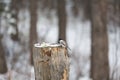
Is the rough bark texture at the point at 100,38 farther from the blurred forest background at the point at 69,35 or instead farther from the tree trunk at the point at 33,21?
the tree trunk at the point at 33,21

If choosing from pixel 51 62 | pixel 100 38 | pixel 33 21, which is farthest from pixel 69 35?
pixel 51 62

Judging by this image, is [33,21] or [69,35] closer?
[33,21]

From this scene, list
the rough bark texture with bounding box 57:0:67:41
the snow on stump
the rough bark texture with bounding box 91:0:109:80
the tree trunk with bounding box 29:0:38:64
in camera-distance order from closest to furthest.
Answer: the snow on stump < the rough bark texture with bounding box 91:0:109:80 < the rough bark texture with bounding box 57:0:67:41 < the tree trunk with bounding box 29:0:38:64

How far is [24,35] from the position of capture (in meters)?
24.2

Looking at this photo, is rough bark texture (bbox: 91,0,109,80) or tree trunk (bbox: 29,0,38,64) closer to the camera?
rough bark texture (bbox: 91,0,109,80)

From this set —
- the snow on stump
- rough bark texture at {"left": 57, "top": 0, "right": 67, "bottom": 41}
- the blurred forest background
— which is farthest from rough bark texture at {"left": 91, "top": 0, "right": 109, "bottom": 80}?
the snow on stump

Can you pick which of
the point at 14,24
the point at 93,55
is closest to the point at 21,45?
the point at 14,24

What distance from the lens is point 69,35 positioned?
27.5m

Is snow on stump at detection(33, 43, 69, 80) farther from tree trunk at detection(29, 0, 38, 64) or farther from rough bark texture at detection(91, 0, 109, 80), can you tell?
tree trunk at detection(29, 0, 38, 64)

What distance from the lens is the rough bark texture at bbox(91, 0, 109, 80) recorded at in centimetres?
1279

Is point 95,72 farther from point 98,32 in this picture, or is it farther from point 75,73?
point 75,73

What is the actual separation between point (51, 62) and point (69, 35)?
2256 centimetres

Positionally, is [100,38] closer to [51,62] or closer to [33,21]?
[33,21]

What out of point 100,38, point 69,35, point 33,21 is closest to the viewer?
point 100,38
